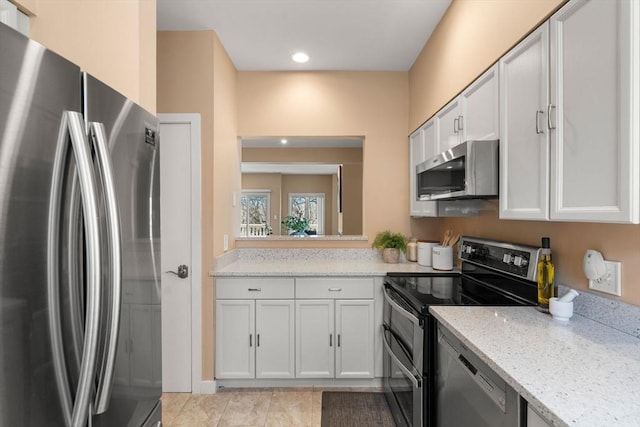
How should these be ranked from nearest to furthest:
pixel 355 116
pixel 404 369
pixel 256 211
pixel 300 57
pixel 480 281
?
pixel 404 369
pixel 480 281
pixel 300 57
pixel 355 116
pixel 256 211

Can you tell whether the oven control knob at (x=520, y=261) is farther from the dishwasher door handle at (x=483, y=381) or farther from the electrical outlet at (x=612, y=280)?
the dishwasher door handle at (x=483, y=381)

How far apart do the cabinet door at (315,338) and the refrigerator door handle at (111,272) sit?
189 centimetres

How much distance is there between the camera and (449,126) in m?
2.25

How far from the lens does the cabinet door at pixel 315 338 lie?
2.61 meters

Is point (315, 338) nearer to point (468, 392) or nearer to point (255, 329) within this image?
point (255, 329)

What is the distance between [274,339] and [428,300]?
133 cm

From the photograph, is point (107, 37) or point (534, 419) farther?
point (107, 37)

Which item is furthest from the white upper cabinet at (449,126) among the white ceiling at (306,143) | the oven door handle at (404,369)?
the oven door handle at (404,369)

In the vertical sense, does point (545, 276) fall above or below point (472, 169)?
below

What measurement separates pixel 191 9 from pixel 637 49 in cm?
239

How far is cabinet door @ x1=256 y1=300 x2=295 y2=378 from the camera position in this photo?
2607 millimetres

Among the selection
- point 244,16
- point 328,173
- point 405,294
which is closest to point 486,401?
point 405,294

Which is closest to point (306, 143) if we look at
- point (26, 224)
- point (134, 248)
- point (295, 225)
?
point (295, 225)

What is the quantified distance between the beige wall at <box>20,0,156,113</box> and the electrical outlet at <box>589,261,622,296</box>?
1926mm
